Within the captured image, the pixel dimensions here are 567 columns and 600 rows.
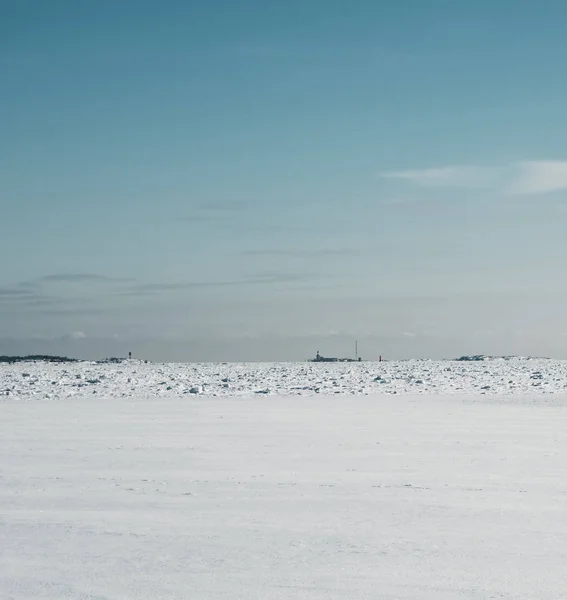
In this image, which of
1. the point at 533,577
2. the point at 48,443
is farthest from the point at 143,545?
the point at 48,443

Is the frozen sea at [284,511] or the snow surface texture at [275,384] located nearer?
the frozen sea at [284,511]

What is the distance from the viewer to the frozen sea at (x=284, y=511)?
15.1 ft

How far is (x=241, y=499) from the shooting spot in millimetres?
6891

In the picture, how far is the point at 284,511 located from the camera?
6.44m

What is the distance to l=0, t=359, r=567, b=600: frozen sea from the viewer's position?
461 centimetres

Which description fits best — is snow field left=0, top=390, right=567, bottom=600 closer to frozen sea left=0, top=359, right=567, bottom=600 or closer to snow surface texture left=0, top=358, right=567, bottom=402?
frozen sea left=0, top=359, right=567, bottom=600

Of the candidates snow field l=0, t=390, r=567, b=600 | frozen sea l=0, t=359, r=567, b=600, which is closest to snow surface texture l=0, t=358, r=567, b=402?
frozen sea l=0, t=359, r=567, b=600

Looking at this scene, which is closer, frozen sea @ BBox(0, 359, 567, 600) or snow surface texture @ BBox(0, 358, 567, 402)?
frozen sea @ BBox(0, 359, 567, 600)

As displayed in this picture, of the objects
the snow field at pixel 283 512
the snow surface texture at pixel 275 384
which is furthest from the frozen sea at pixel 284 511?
the snow surface texture at pixel 275 384

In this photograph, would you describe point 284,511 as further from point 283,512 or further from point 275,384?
point 275,384

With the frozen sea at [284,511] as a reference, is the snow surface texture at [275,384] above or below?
above

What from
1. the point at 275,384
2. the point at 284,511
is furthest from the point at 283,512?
the point at 275,384

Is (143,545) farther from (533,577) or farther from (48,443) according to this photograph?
(48,443)

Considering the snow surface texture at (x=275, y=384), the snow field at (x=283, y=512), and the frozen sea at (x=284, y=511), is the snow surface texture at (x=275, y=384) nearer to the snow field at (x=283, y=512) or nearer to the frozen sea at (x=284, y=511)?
the frozen sea at (x=284, y=511)
